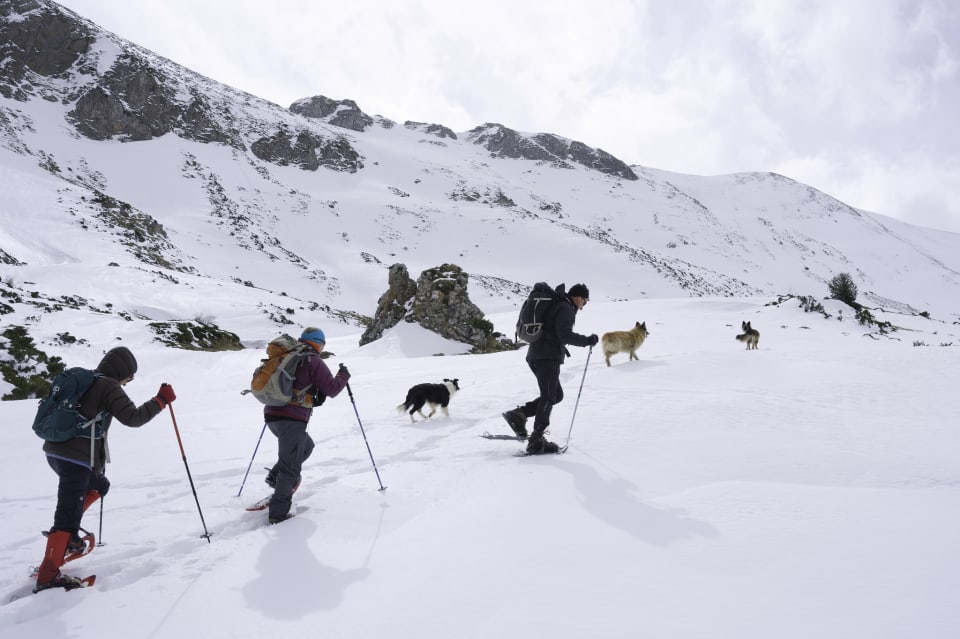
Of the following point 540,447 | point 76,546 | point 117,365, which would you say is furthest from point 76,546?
point 540,447

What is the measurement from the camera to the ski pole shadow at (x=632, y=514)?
147 inches

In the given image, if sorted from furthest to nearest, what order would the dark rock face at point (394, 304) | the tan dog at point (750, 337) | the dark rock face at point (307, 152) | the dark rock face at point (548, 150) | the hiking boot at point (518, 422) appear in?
the dark rock face at point (548, 150), the dark rock face at point (307, 152), the dark rock face at point (394, 304), the tan dog at point (750, 337), the hiking boot at point (518, 422)

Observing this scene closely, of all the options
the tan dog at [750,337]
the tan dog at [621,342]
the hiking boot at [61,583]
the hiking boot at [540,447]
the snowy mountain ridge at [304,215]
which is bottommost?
the hiking boot at [61,583]

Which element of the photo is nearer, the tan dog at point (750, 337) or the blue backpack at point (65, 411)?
the blue backpack at point (65, 411)

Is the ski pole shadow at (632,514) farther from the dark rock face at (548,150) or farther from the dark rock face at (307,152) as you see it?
the dark rock face at (548,150)

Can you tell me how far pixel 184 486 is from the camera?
5621mm

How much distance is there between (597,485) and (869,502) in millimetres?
2278

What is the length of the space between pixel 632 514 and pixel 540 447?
79.2 inches

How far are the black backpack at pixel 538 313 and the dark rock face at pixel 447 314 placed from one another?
1437 cm

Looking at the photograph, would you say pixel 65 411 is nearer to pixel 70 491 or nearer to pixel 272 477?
pixel 70 491

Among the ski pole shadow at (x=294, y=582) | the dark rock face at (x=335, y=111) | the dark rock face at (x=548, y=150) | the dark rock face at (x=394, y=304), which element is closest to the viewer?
the ski pole shadow at (x=294, y=582)

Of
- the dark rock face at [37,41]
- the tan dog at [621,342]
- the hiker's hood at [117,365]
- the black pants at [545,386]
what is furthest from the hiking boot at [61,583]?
the dark rock face at [37,41]

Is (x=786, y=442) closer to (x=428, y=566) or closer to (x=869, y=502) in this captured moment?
(x=869, y=502)

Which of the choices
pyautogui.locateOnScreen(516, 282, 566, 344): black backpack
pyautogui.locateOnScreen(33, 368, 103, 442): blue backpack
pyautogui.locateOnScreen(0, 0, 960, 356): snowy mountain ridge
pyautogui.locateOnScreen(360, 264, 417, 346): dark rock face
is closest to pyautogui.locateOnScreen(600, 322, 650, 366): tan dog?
pyautogui.locateOnScreen(516, 282, 566, 344): black backpack
